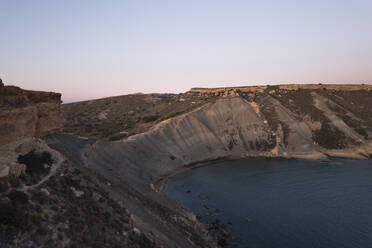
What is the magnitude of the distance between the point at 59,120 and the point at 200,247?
52.7 feet

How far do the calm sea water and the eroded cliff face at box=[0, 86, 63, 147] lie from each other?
21143 mm

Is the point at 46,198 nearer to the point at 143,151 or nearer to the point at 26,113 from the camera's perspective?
the point at 26,113

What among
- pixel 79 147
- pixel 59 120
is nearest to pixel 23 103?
pixel 59 120

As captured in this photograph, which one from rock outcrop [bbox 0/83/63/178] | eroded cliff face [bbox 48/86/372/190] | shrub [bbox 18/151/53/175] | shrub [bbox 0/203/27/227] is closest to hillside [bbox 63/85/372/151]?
eroded cliff face [bbox 48/86/372/190]

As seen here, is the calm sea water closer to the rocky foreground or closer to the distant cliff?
the rocky foreground

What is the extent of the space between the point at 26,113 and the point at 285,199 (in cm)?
3388

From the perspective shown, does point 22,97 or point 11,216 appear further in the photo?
point 22,97

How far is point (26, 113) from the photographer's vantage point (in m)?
15.7

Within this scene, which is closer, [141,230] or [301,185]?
[141,230]

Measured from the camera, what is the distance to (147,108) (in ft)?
317

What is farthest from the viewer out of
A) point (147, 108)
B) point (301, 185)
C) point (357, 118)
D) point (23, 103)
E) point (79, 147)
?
point (147, 108)

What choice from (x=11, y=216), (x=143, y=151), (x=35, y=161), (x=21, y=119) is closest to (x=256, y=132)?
(x=143, y=151)

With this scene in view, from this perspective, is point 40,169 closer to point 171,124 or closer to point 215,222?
point 215,222

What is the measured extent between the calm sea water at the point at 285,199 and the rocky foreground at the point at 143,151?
14.0 feet
